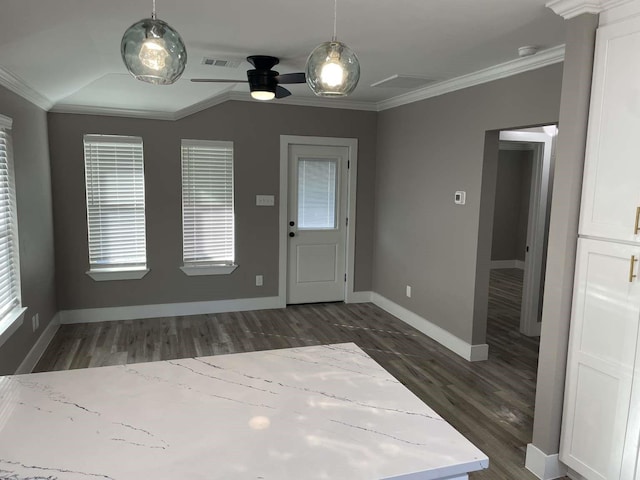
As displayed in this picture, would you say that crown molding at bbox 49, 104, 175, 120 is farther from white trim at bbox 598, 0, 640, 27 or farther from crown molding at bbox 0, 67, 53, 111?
white trim at bbox 598, 0, 640, 27

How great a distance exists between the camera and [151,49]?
1390 mm

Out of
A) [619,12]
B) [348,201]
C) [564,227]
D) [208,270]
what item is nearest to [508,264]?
[348,201]

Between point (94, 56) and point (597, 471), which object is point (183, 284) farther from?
point (597, 471)

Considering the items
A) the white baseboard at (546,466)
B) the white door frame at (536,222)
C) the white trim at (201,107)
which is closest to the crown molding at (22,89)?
the white trim at (201,107)

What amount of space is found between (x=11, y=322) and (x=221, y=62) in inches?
96.0

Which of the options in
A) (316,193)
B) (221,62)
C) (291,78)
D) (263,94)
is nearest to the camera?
(291,78)

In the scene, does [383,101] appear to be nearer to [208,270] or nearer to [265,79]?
[265,79]

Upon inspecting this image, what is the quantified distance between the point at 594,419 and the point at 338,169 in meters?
3.93

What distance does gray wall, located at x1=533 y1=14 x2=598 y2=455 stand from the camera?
2.27 meters

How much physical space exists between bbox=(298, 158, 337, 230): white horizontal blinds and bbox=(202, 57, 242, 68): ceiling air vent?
1.83 metres

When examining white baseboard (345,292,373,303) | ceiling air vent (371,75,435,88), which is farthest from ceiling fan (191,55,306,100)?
white baseboard (345,292,373,303)

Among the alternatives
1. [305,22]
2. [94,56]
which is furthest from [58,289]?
[305,22]

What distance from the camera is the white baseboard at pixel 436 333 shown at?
163 inches

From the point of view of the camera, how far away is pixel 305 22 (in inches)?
108
